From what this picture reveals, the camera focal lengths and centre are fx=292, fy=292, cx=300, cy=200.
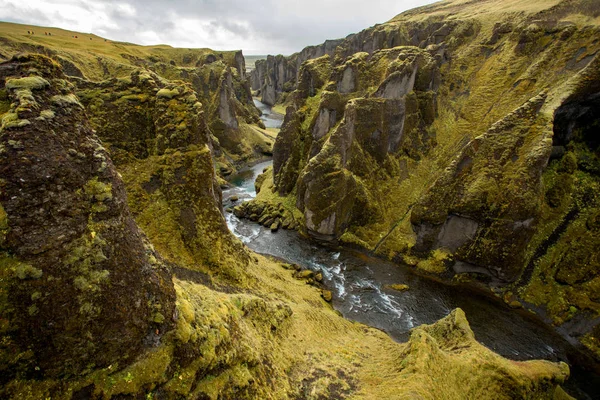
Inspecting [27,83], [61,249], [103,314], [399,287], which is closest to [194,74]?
[399,287]

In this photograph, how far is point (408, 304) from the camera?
30.8 meters

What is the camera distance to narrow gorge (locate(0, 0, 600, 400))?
7.38 m

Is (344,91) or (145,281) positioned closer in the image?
(145,281)

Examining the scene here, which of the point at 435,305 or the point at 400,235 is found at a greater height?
the point at 400,235

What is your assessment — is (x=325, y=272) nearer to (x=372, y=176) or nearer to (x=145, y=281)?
(x=372, y=176)

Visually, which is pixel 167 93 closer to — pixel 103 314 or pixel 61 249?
pixel 61 249

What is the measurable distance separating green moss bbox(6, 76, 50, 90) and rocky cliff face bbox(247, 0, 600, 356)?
33.4m

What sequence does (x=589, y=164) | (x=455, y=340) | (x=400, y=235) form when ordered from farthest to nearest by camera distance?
(x=400, y=235)
(x=589, y=164)
(x=455, y=340)

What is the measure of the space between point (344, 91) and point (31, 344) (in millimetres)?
49673

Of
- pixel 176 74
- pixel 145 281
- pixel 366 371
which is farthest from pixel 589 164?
pixel 176 74

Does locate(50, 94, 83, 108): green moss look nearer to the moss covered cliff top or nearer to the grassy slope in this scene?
the grassy slope

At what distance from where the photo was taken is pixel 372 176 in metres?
44.2

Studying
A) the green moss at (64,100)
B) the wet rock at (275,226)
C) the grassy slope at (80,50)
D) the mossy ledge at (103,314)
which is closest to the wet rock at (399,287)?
the mossy ledge at (103,314)

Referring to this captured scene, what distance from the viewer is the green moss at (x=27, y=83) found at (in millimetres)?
7541
